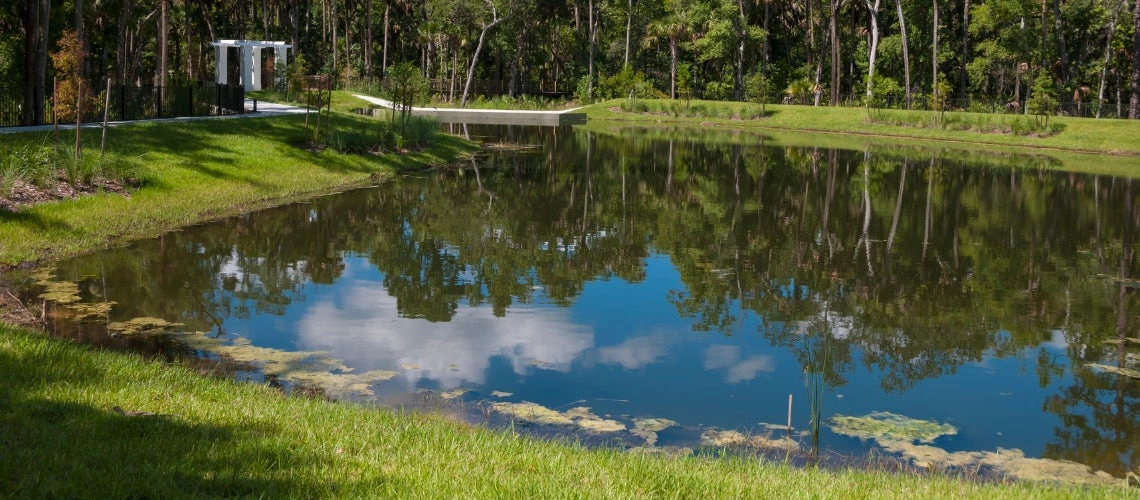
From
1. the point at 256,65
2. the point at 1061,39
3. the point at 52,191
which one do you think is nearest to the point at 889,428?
the point at 52,191

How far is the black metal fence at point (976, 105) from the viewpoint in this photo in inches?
2299

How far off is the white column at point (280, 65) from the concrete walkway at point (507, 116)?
689cm

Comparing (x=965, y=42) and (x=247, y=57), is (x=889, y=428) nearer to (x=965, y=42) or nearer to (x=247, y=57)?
(x=247, y=57)

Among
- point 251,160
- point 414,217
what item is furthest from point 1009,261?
point 251,160

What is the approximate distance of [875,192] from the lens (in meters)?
30.4

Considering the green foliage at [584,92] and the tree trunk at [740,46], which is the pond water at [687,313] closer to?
the tree trunk at [740,46]

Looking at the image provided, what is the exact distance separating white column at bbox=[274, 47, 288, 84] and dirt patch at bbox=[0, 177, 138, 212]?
32048mm

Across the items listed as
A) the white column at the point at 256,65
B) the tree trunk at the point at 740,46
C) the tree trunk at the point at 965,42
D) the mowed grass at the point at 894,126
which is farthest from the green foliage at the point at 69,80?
the tree trunk at the point at 965,42

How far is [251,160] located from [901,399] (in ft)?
66.3

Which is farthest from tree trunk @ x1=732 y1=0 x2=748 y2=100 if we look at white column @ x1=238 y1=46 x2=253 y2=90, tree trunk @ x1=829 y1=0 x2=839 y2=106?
white column @ x1=238 y1=46 x2=253 y2=90

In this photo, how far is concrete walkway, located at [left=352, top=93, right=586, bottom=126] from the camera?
66.4m

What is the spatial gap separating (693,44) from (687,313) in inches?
2566

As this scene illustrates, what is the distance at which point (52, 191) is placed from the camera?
754 inches

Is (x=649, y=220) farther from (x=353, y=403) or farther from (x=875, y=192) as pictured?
(x=353, y=403)
